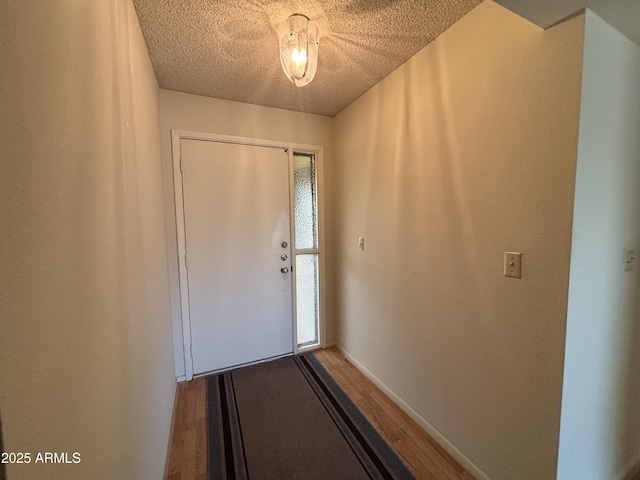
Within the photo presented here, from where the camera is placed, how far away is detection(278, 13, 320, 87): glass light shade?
130cm

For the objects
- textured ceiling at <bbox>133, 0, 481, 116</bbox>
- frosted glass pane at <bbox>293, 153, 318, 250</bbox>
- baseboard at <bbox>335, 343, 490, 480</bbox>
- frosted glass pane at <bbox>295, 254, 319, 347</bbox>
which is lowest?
baseboard at <bbox>335, 343, 490, 480</bbox>

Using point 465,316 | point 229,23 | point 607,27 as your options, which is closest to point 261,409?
point 465,316

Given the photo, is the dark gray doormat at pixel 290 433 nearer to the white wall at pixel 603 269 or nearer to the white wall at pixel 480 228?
the white wall at pixel 480 228

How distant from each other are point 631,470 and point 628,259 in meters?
1.12

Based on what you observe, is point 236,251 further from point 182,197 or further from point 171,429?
point 171,429

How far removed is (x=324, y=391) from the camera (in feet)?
6.83

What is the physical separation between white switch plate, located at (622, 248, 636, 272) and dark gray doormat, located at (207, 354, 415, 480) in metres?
1.46

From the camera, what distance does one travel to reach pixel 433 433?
64.8 inches

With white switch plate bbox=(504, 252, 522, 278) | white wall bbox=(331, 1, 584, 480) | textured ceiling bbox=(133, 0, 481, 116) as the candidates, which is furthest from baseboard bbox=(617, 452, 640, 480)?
textured ceiling bbox=(133, 0, 481, 116)

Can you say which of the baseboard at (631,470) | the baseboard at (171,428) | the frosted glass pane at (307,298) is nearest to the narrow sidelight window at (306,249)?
the frosted glass pane at (307,298)

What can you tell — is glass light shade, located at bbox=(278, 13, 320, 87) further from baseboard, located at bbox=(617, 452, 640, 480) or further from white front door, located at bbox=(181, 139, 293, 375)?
baseboard, located at bbox=(617, 452, 640, 480)

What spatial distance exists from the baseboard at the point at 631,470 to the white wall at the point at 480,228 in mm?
643

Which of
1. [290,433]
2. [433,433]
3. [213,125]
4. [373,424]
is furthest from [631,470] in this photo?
[213,125]

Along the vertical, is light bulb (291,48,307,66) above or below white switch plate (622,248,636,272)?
above
